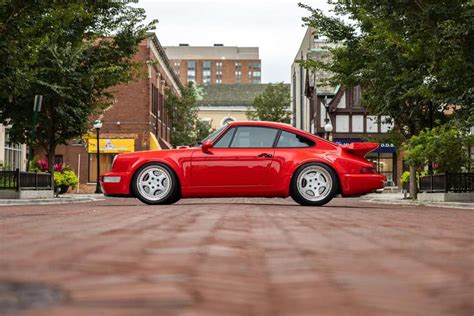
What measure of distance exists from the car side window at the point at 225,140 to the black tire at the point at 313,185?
1284 millimetres

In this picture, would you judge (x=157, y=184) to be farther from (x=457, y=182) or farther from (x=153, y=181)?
(x=457, y=182)

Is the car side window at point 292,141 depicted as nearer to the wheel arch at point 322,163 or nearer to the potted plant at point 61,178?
the wheel arch at point 322,163

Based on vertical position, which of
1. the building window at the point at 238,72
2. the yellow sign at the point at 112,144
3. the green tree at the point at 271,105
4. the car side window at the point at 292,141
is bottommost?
the car side window at the point at 292,141

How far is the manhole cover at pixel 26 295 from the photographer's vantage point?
1447 millimetres

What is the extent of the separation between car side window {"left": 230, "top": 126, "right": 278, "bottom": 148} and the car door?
2.6 inches

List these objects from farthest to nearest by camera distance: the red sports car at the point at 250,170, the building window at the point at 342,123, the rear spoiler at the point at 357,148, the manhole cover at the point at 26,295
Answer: the building window at the point at 342,123 → the rear spoiler at the point at 357,148 → the red sports car at the point at 250,170 → the manhole cover at the point at 26,295

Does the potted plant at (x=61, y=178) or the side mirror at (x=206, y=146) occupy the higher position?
the side mirror at (x=206, y=146)

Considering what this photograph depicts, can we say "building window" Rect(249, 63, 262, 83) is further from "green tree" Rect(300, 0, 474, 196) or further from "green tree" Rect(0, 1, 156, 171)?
"green tree" Rect(300, 0, 474, 196)

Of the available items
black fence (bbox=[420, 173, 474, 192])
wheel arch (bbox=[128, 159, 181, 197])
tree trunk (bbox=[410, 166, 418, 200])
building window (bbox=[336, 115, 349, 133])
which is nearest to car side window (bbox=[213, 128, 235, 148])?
wheel arch (bbox=[128, 159, 181, 197])

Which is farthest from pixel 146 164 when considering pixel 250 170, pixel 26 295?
pixel 26 295

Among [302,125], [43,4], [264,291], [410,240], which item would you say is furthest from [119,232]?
[302,125]

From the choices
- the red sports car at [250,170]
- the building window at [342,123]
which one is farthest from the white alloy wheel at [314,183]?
the building window at [342,123]

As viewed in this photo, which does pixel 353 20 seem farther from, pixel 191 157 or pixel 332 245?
pixel 332 245

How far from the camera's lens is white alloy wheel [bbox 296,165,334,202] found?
11.5 m
